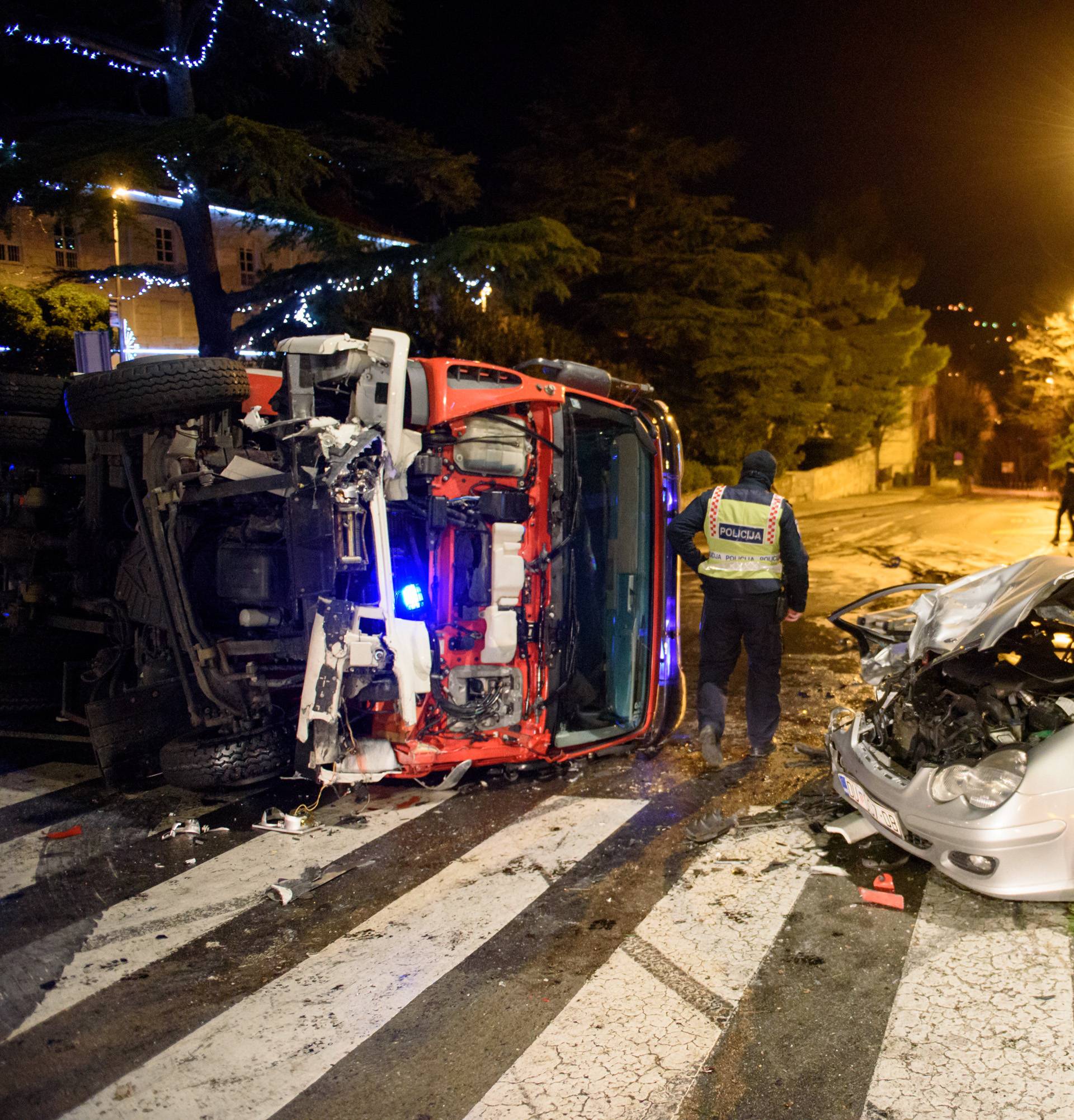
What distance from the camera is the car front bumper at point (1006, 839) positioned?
3.57 meters

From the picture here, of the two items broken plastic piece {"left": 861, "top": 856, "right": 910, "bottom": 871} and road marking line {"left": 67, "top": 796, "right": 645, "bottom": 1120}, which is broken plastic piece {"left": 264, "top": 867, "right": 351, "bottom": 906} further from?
broken plastic piece {"left": 861, "top": 856, "right": 910, "bottom": 871}

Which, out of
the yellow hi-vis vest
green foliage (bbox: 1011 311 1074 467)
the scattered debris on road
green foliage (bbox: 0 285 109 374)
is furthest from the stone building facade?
green foliage (bbox: 1011 311 1074 467)

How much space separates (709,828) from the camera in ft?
15.7

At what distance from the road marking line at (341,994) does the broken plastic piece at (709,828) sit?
45cm

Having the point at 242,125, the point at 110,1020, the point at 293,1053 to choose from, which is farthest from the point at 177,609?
the point at 242,125

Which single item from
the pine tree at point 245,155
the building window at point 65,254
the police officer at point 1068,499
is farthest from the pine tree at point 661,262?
the building window at point 65,254

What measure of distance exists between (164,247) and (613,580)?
26.8 metres

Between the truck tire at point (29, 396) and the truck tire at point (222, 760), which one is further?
the truck tire at point (29, 396)

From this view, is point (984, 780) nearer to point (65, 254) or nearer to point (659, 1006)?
point (659, 1006)

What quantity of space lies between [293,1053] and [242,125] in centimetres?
1157

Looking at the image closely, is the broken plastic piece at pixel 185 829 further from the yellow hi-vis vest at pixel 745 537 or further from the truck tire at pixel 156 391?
the yellow hi-vis vest at pixel 745 537

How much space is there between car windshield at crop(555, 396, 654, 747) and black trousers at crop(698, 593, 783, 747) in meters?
0.39

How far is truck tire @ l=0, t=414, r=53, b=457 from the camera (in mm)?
6219

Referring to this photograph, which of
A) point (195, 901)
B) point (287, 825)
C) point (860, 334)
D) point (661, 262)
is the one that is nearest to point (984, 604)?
point (287, 825)
